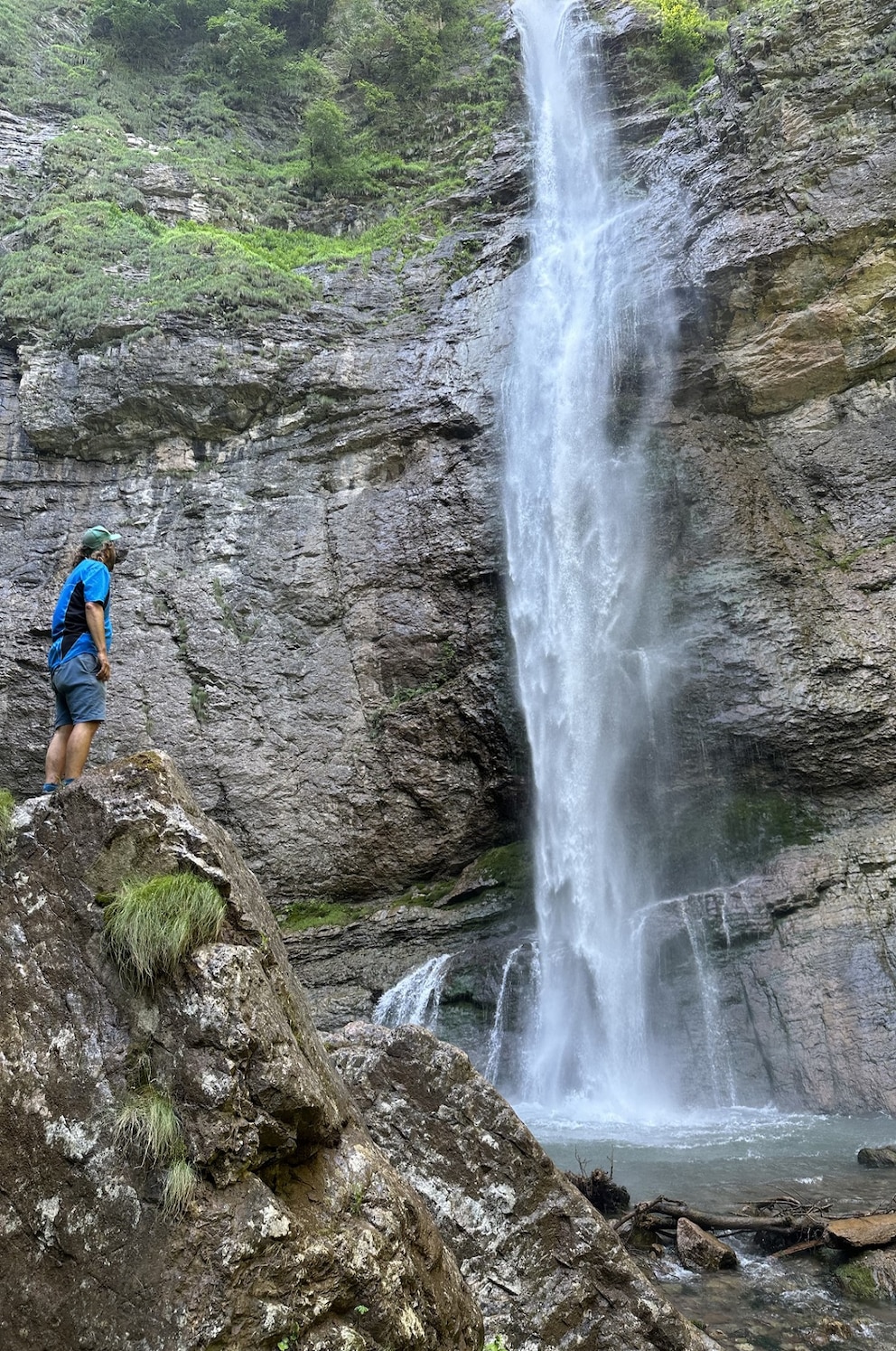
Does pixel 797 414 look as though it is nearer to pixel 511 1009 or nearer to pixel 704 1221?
pixel 511 1009

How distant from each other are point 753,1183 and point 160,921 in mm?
6165

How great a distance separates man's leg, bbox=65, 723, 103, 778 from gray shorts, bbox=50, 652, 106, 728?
0.05 metres

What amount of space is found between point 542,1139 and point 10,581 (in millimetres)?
12918

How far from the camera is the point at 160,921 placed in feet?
9.73

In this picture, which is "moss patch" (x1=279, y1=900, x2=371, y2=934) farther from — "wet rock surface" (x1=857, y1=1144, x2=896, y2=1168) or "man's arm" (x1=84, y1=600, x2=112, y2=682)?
"man's arm" (x1=84, y1=600, x2=112, y2=682)

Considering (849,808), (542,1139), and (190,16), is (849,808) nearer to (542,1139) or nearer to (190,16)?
(542,1139)

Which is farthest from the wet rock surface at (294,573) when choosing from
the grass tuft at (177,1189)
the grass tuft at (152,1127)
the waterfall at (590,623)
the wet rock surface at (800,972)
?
the grass tuft at (177,1189)

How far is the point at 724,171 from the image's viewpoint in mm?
17281

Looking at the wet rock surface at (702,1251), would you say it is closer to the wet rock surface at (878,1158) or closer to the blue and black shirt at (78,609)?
the wet rock surface at (878,1158)

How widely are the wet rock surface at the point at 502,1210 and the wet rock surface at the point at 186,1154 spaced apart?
0.68 metres

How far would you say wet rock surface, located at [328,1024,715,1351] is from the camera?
3.56 metres

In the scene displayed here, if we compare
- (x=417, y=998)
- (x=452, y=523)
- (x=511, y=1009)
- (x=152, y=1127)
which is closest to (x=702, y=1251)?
(x=152, y=1127)

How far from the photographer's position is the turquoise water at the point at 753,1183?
14.8ft

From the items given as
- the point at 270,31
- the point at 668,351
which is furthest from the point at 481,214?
the point at 270,31
